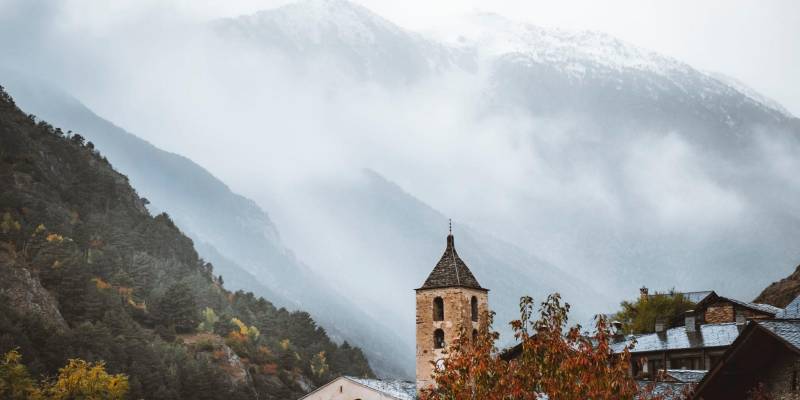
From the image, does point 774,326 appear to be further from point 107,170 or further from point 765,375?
point 107,170

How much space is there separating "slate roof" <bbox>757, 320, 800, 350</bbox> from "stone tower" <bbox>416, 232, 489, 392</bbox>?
32.0 meters

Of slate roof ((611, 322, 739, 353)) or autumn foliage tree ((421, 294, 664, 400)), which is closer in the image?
autumn foliage tree ((421, 294, 664, 400))

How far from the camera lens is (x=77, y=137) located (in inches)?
6526

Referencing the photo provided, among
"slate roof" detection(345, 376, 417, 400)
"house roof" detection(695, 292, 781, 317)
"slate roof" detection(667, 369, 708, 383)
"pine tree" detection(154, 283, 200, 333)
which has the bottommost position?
"slate roof" detection(667, 369, 708, 383)

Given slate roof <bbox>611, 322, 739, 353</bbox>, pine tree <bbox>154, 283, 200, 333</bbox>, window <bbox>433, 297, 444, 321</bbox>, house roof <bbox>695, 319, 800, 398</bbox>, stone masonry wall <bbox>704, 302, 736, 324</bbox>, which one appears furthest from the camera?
pine tree <bbox>154, 283, 200, 333</bbox>

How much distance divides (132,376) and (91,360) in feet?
14.7

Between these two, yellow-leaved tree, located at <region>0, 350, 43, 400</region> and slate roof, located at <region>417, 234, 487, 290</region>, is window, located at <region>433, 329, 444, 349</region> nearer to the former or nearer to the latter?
slate roof, located at <region>417, 234, 487, 290</region>

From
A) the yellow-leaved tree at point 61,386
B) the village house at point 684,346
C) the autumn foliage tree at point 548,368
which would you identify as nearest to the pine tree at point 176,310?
the yellow-leaved tree at point 61,386

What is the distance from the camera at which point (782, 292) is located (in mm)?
81875

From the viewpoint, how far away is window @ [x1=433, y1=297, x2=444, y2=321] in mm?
54881

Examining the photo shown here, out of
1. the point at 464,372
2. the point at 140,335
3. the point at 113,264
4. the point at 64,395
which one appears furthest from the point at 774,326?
the point at 113,264

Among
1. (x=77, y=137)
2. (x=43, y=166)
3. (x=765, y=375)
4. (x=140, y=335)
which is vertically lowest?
(x=765, y=375)

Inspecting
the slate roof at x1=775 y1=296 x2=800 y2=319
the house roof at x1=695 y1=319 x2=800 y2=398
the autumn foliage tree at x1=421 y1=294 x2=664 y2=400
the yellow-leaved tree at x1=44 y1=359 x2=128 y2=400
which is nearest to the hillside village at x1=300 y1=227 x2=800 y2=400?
the slate roof at x1=775 y1=296 x2=800 y2=319

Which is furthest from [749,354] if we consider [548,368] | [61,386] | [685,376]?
[61,386]
